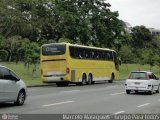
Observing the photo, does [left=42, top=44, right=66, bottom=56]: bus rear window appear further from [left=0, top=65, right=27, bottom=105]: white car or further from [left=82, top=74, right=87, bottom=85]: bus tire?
[left=0, top=65, right=27, bottom=105]: white car

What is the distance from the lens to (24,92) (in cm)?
1884

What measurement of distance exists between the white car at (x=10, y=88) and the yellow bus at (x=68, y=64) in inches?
746

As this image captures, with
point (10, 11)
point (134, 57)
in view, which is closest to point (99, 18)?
point (10, 11)

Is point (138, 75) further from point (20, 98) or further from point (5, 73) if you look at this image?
point (5, 73)

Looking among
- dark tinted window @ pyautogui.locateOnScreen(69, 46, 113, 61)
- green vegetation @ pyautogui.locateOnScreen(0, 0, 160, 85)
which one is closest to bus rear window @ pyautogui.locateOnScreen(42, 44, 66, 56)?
dark tinted window @ pyautogui.locateOnScreen(69, 46, 113, 61)

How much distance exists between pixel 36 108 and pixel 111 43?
5127cm

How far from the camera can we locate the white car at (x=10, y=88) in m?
17.0

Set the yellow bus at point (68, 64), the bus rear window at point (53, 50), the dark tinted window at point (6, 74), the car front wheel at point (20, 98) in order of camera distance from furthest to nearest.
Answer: the yellow bus at point (68, 64) < the bus rear window at point (53, 50) < the car front wheel at point (20, 98) < the dark tinted window at point (6, 74)

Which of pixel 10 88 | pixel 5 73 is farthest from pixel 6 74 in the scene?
pixel 10 88

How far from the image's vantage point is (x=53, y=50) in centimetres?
3788

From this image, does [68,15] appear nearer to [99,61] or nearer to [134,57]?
[99,61]

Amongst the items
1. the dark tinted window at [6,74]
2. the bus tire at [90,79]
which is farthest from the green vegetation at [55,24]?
the dark tinted window at [6,74]

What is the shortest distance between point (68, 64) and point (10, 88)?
799 inches

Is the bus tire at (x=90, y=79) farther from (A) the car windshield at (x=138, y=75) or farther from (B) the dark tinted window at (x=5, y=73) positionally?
(B) the dark tinted window at (x=5, y=73)
